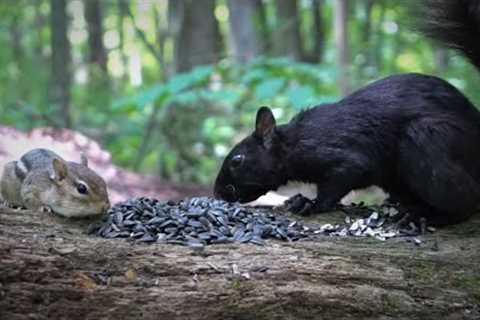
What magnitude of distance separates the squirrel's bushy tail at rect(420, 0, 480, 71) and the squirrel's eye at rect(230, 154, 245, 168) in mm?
1048

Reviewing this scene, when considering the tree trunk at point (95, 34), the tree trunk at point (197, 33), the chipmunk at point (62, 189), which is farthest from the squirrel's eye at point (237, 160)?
the tree trunk at point (95, 34)

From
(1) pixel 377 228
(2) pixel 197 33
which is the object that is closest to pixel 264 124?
(1) pixel 377 228

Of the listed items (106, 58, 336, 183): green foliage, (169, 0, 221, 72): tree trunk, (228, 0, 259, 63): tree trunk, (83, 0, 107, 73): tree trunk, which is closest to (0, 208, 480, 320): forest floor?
(106, 58, 336, 183): green foliage

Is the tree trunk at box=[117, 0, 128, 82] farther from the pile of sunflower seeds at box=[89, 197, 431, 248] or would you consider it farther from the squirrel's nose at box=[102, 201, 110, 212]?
the squirrel's nose at box=[102, 201, 110, 212]

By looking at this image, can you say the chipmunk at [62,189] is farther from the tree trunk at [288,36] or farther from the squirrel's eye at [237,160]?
the tree trunk at [288,36]

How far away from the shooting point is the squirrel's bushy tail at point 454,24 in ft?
10.8

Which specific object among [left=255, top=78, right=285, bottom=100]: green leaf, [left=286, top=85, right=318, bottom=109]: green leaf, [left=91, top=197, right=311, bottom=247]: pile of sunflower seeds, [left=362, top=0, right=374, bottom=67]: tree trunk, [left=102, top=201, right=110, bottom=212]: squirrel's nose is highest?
[left=362, top=0, right=374, bottom=67]: tree trunk

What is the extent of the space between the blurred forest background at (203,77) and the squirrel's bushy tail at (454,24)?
0.37 ft

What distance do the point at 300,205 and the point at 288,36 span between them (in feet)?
24.4

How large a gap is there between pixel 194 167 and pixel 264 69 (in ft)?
7.95

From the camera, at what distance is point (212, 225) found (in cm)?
281

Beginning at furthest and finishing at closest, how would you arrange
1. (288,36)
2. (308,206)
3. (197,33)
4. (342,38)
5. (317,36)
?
1. (317,36)
2. (288,36)
3. (197,33)
4. (342,38)
5. (308,206)

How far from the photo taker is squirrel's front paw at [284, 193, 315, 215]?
3.27 metres

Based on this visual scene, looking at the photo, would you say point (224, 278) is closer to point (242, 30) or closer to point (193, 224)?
point (193, 224)
